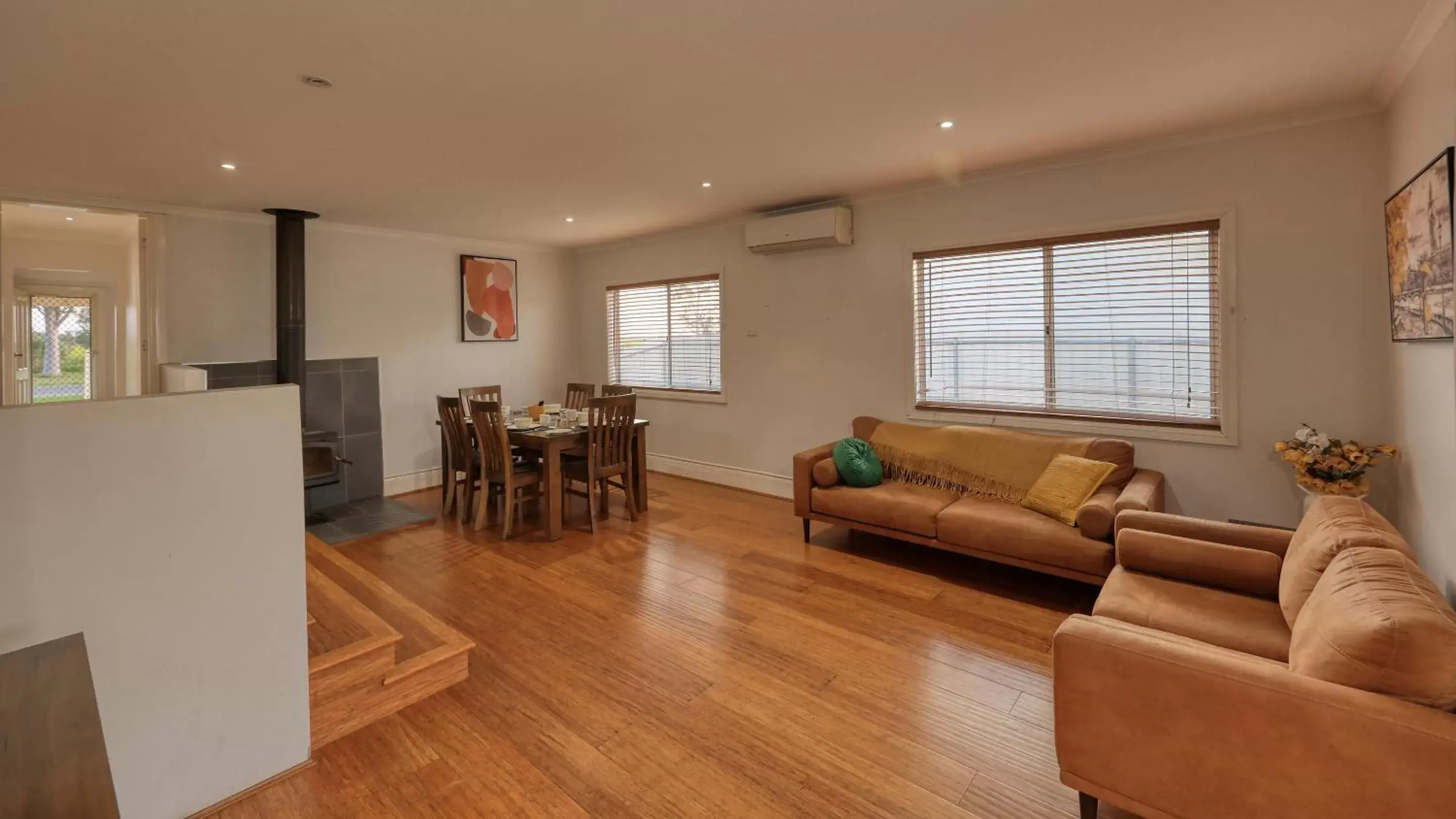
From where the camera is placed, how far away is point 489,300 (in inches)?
255

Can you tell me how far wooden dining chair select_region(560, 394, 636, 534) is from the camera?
186 inches

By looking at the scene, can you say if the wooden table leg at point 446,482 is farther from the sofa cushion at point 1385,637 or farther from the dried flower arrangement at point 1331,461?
the dried flower arrangement at point 1331,461

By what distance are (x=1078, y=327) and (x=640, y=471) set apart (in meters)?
3.30

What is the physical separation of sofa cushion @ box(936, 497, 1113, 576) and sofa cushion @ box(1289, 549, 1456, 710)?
1442 mm

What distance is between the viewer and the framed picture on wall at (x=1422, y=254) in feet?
6.87

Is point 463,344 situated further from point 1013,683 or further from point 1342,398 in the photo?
point 1342,398

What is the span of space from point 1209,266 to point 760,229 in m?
3.01

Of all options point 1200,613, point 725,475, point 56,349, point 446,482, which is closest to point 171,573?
point 1200,613

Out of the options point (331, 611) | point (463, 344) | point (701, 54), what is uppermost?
point (701, 54)

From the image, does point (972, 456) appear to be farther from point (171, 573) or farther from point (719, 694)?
point (171, 573)

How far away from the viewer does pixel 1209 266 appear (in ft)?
11.6

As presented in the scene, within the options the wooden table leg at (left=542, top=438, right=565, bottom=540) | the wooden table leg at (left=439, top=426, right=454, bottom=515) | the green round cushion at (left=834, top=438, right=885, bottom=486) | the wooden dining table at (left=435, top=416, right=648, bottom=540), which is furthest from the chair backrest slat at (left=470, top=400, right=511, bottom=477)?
the green round cushion at (left=834, top=438, right=885, bottom=486)

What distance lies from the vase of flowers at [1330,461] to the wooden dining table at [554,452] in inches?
154

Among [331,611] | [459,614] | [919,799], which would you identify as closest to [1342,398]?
[919,799]
